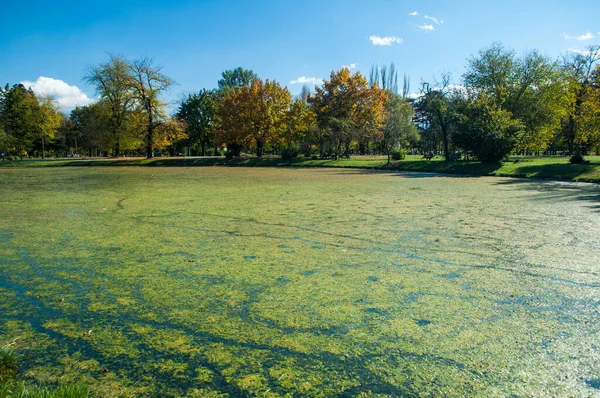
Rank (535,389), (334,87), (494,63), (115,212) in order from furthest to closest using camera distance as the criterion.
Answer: (334,87), (494,63), (115,212), (535,389)

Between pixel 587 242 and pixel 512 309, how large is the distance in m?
2.99

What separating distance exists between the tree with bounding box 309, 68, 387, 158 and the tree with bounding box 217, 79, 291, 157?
4.80m

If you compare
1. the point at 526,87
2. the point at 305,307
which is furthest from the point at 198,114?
the point at 305,307

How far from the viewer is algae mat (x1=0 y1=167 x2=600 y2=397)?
207 centimetres

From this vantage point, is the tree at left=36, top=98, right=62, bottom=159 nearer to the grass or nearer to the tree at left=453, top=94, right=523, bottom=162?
the tree at left=453, top=94, right=523, bottom=162

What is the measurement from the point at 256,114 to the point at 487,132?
21.1m

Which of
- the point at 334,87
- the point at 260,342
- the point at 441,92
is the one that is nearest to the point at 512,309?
the point at 260,342

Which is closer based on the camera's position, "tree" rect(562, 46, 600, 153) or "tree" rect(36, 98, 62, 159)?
"tree" rect(562, 46, 600, 153)

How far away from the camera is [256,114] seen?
37.1 meters

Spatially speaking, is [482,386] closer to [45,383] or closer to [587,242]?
[45,383]

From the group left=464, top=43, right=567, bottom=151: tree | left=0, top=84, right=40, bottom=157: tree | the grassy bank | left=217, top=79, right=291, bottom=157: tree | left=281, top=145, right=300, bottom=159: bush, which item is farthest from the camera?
left=0, top=84, right=40, bottom=157: tree

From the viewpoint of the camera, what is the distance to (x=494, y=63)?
92.2ft

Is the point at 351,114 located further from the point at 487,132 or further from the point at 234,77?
the point at 234,77

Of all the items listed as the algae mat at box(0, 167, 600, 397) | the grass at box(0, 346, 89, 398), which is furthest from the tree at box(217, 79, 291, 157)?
the grass at box(0, 346, 89, 398)
